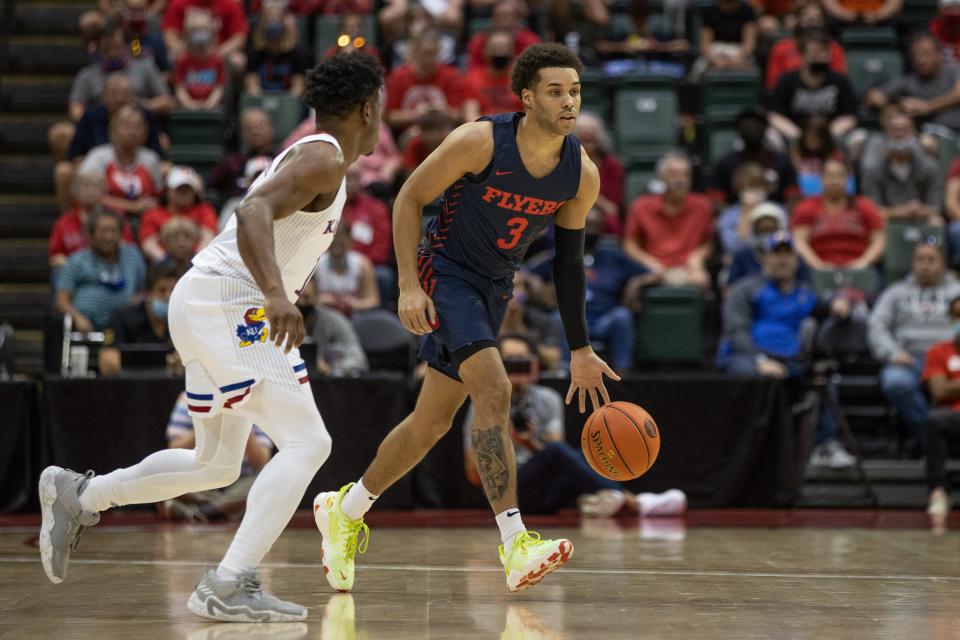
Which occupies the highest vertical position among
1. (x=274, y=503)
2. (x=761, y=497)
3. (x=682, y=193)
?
(x=682, y=193)

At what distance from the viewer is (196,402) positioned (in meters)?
4.78

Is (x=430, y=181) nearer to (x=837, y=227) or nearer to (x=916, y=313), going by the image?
(x=916, y=313)

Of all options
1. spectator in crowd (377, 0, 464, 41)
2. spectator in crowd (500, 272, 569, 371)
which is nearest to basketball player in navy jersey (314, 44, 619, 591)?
spectator in crowd (500, 272, 569, 371)

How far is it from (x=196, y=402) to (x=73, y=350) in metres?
4.90

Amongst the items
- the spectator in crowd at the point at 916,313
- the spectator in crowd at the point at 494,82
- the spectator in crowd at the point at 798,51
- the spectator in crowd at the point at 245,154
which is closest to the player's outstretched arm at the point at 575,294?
the spectator in crowd at the point at 916,313

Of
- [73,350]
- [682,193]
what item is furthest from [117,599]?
[682,193]

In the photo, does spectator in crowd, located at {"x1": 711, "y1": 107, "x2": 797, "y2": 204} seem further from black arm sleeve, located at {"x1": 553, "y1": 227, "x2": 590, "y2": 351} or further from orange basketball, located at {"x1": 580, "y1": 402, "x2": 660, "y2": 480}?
orange basketball, located at {"x1": 580, "y1": 402, "x2": 660, "y2": 480}

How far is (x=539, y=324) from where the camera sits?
10.1 meters

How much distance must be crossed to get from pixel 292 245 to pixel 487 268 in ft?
3.28

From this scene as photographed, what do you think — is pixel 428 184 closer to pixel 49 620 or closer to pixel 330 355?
pixel 49 620

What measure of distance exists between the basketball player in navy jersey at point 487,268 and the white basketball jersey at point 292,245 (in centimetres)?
47

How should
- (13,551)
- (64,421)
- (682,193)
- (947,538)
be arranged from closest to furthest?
1. (13,551)
2. (947,538)
3. (64,421)
4. (682,193)

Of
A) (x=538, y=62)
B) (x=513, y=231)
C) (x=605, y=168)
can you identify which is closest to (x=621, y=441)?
(x=513, y=231)

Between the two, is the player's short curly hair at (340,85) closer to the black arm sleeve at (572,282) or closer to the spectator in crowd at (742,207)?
the black arm sleeve at (572,282)
